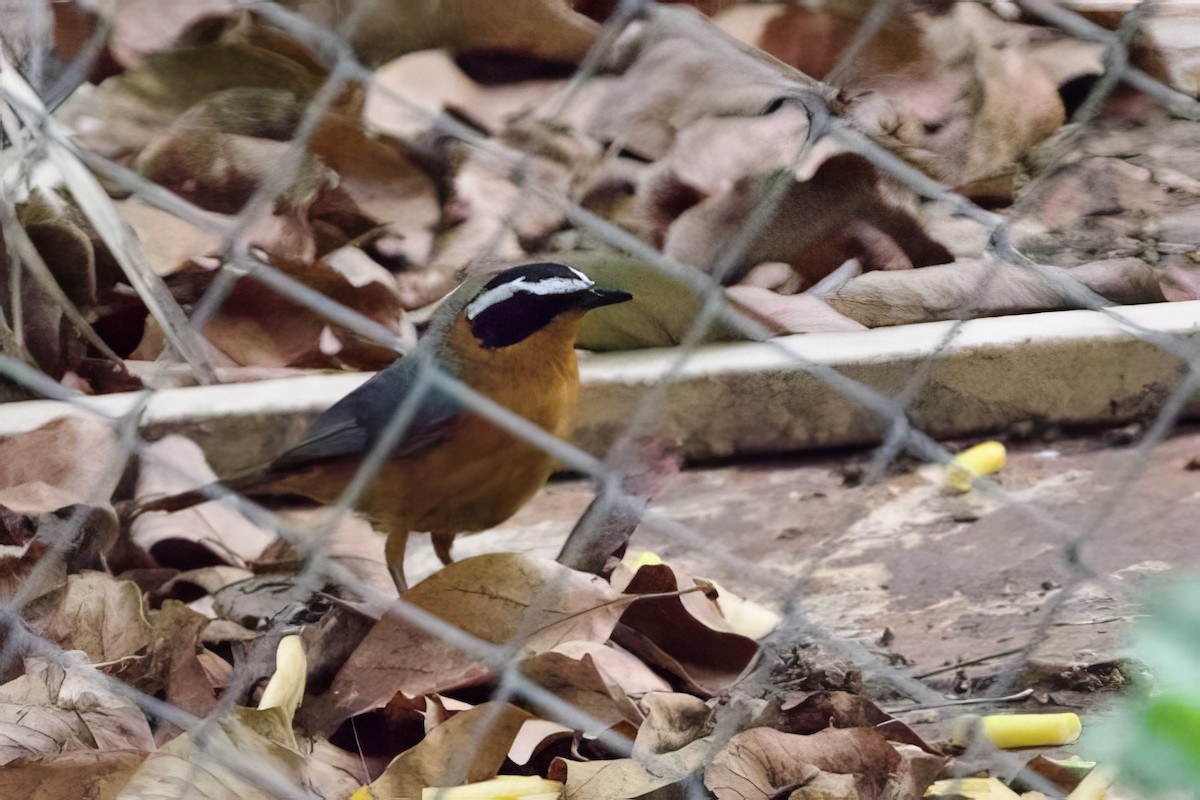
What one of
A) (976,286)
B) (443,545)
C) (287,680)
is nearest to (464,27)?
(976,286)

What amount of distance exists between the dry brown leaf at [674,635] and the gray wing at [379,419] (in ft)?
0.90

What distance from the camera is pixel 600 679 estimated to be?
1.40m

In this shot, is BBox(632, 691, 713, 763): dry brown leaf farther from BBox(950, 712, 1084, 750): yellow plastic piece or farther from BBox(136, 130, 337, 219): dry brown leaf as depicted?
BBox(136, 130, 337, 219): dry brown leaf

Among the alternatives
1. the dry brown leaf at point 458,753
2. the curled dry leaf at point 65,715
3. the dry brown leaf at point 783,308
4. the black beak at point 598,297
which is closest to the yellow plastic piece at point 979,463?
the dry brown leaf at point 783,308

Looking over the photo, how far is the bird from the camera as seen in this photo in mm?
1586

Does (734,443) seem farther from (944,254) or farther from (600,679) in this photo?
(600,679)

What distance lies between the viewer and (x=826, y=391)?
7.46ft

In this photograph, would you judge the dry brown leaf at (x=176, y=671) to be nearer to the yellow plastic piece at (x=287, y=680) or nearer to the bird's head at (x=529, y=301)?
the yellow plastic piece at (x=287, y=680)

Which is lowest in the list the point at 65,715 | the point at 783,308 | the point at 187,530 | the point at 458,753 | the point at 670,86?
the point at 187,530

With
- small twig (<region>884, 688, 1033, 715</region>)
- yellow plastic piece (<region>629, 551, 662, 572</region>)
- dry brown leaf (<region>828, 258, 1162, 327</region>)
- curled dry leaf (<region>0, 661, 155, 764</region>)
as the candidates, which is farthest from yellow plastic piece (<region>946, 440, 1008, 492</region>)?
curled dry leaf (<region>0, 661, 155, 764</region>)

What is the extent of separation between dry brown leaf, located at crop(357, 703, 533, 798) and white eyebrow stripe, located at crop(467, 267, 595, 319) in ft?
1.52

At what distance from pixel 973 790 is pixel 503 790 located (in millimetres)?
421

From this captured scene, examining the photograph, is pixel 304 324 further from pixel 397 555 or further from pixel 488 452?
pixel 488 452

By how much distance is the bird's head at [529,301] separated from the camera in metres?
1.57
